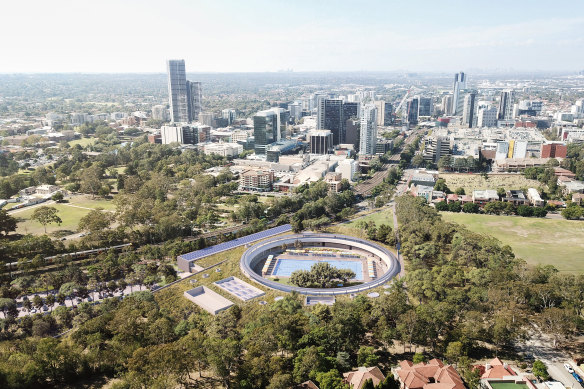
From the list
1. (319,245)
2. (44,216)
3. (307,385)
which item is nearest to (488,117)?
(319,245)

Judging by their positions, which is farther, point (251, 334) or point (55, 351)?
point (251, 334)

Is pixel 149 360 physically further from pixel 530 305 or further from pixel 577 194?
pixel 577 194

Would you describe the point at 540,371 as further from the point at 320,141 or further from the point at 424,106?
the point at 424,106

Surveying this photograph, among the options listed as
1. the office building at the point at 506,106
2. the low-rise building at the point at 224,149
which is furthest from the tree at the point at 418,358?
the office building at the point at 506,106

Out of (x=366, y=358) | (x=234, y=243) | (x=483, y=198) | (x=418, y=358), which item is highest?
(x=483, y=198)

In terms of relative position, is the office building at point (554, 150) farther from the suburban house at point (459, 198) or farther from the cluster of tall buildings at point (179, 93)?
the cluster of tall buildings at point (179, 93)

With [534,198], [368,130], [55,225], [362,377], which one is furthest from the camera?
[368,130]

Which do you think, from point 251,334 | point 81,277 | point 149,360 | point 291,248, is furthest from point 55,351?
point 291,248
